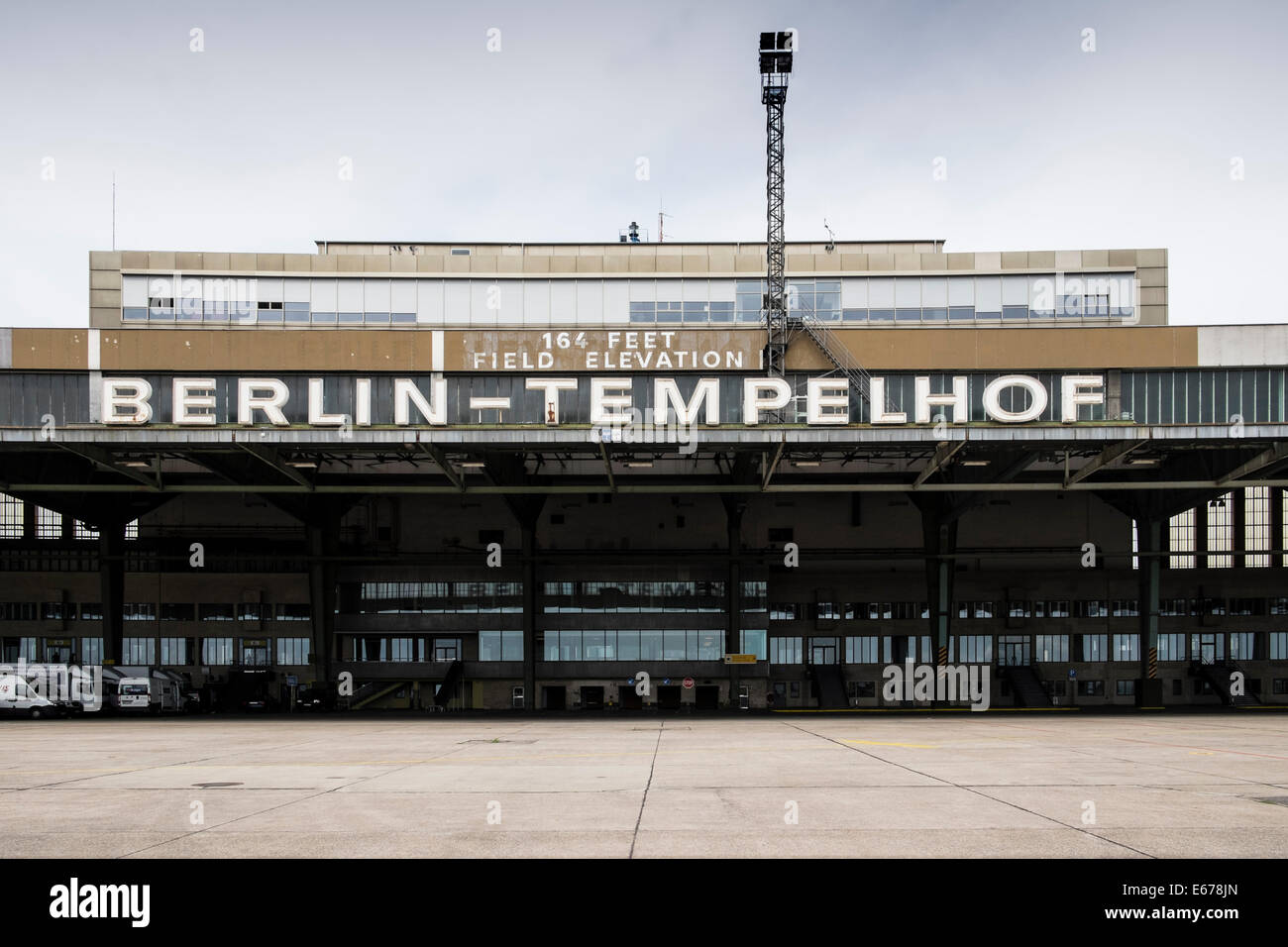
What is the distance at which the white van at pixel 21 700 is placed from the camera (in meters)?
42.0

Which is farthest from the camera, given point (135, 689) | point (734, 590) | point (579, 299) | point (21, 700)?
point (579, 299)

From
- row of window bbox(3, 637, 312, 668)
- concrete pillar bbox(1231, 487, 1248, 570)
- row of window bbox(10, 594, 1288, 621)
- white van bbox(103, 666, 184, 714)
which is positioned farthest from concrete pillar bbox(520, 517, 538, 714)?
concrete pillar bbox(1231, 487, 1248, 570)

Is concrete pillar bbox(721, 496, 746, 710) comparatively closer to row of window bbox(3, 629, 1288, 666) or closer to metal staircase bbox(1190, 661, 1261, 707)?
row of window bbox(3, 629, 1288, 666)

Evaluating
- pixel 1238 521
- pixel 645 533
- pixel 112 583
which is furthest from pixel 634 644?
pixel 1238 521

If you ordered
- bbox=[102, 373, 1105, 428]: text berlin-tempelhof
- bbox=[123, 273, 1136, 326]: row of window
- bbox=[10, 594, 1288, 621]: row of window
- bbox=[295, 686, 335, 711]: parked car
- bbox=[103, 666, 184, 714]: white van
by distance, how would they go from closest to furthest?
bbox=[102, 373, 1105, 428]: text berlin-tempelhof < bbox=[103, 666, 184, 714]: white van < bbox=[295, 686, 335, 711]: parked car < bbox=[123, 273, 1136, 326]: row of window < bbox=[10, 594, 1288, 621]: row of window

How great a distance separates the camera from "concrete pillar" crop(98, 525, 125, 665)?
56.6 m

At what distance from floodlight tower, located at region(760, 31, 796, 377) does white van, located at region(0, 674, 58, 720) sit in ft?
131

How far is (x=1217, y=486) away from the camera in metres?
42.8

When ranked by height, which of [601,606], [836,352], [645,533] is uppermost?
[836,352]

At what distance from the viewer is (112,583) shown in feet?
189

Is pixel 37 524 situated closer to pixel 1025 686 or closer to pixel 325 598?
pixel 325 598

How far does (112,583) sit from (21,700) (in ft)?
53.3
